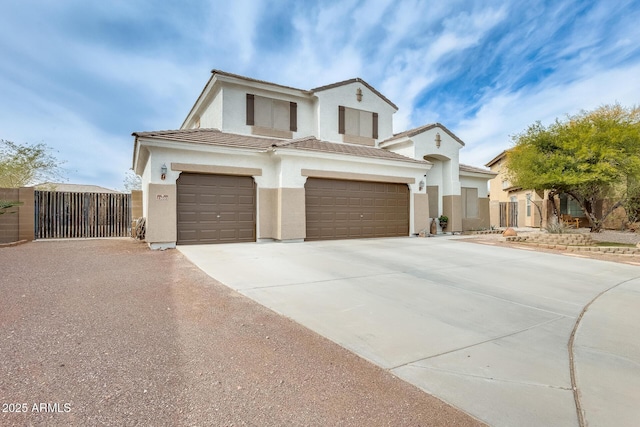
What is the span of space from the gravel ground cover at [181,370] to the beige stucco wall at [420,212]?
11961 millimetres

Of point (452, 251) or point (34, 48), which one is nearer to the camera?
point (452, 251)

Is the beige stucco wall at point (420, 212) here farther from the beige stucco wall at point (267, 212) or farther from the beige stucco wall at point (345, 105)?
the beige stucco wall at point (267, 212)

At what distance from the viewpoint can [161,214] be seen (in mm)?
10430

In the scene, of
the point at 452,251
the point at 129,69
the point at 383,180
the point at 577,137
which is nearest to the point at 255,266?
the point at 452,251

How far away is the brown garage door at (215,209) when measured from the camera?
11.0 meters

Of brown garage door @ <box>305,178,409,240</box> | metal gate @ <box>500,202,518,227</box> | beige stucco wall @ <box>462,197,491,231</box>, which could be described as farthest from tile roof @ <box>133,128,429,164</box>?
metal gate @ <box>500,202,518,227</box>

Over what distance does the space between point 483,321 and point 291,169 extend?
907cm

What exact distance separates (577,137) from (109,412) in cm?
1746

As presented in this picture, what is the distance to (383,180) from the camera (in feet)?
46.6

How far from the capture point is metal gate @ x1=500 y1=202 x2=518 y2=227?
23875 millimetres

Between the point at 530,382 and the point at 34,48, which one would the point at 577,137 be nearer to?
the point at 530,382

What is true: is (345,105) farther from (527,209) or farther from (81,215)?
(527,209)

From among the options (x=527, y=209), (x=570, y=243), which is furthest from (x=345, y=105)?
(x=527, y=209)

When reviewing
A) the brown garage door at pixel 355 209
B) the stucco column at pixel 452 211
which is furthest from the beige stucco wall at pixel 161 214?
the stucco column at pixel 452 211
